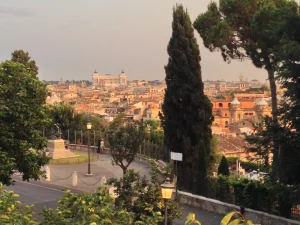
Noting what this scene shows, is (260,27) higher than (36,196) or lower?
higher

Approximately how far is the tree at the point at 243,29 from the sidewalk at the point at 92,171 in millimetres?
7731

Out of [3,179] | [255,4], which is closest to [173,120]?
[255,4]

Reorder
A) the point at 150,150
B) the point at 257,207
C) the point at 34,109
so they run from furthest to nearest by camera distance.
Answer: the point at 150,150 → the point at 257,207 → the point at 34,109

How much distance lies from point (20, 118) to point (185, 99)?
9813 mm

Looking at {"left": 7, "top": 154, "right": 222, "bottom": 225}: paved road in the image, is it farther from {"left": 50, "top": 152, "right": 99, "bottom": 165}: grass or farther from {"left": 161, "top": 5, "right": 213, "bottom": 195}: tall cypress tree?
{"left": 161, "top": 5, "right": 213, "bottom": 195}: tall cypress tree

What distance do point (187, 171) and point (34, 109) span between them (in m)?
7.08

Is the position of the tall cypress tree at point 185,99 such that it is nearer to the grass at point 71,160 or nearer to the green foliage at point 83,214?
the grass at point 71,160

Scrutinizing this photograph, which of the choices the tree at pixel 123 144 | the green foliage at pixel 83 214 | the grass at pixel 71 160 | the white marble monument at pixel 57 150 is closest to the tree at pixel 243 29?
the tree at pixel 123 144

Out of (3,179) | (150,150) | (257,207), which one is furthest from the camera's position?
(150,150)

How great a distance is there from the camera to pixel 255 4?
19.7 m

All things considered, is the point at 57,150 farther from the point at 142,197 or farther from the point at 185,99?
the point at 142,197

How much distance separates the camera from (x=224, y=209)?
44.3 feet

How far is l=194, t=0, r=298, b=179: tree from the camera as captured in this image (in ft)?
57.1

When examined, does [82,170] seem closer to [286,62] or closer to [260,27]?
[260,27]
